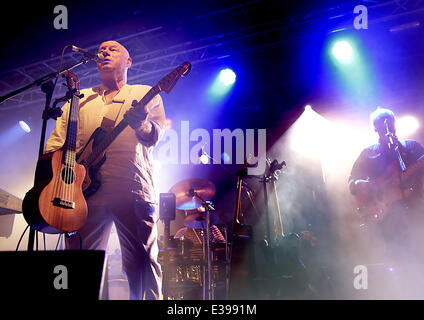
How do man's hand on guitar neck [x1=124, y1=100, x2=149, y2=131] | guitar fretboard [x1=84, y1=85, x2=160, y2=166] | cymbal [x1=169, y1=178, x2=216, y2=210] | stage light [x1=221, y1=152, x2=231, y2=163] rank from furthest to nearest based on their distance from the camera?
stage light [x1=221, y1=152, x2=231, y2=163]
cymbal [x1=169, y1=178, x2=216, y2=210]
guitar fretboard [x1=84, y1=85, x2=160, y2=166]
man's hand on guitar neck [x1=124, y1=100, x2=149, y2=131]

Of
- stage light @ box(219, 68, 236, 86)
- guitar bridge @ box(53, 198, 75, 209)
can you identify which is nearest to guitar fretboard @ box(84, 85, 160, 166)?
guitar bridge @ box(53, 198, 75, 209)

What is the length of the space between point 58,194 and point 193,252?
155 inches

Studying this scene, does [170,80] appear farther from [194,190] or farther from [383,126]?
[383,126]

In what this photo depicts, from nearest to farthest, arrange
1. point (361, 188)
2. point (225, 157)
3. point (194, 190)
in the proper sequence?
point (361, 188) < point (194, 190) < point (225, 157)

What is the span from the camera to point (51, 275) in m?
1.58

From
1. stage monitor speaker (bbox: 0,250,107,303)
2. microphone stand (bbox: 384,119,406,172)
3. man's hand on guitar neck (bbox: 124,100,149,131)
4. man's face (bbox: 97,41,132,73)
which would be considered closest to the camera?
stage monitor speaker (bbox: 0,250,107,303)

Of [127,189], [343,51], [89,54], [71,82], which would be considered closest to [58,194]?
[127,189]

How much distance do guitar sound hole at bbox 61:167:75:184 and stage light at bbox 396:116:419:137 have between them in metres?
6.32

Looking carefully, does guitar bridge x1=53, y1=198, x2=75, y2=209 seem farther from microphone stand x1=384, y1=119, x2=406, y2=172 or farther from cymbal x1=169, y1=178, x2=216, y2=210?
microphone stand x1=384, y1=119, x2=406, y2=172

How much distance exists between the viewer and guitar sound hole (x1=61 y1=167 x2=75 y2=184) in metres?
2.36

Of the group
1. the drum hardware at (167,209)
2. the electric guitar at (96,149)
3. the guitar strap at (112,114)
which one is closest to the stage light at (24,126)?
the drum hardware at (167,209)

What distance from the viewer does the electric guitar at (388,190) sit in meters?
4.43

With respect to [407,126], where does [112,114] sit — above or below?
below

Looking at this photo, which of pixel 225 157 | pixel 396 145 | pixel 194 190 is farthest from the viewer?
pixel 225 157
